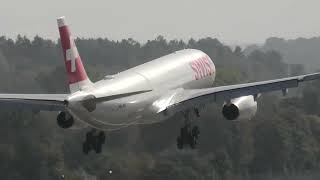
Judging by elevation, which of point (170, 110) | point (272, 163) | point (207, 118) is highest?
point (170, 110)

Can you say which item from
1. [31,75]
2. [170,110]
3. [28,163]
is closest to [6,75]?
[31,75]

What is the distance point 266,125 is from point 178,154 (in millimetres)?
13669

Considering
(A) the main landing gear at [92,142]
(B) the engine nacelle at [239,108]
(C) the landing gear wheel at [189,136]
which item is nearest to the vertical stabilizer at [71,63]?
(A) the main landing gear at [92,142]

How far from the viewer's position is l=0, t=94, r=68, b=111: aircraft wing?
5656cm

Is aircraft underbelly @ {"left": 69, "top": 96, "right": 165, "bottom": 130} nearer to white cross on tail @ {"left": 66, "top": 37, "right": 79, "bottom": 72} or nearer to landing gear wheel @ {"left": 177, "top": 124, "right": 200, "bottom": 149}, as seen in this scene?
white cross on tail @ {"left": 66, "top": 37, "right": 79, "bottom": 72}

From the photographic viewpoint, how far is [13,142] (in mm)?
90812

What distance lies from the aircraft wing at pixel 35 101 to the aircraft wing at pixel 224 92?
717 centimetres

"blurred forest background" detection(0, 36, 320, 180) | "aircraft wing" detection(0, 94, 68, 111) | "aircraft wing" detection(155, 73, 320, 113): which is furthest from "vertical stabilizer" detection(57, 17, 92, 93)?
"blurred forest background" detection(0, 36, 320, 180)

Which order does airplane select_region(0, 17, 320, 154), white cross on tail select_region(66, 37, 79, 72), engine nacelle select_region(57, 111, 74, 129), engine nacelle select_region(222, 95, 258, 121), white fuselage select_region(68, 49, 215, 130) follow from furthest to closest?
engine nacelle select_region(222, 95, 258, 121), engine nacelle select_region(57, 111, 74, 129), white cross on tail select_region(66, 37, 79, 72), airplane select_region(0, 17, 320, 154), white fuselage select_region(68, 49, 215, 130)

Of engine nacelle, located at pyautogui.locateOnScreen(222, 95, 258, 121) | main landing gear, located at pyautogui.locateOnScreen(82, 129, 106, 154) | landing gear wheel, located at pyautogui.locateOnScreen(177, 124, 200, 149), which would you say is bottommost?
landing gear wheel, located at pyautogui.locateOnScreen(177, 124, 200, 149)

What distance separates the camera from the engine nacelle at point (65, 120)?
59469 millimetres

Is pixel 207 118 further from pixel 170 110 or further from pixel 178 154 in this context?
pixel 170 110

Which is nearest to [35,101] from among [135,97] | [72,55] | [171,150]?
[72,55]

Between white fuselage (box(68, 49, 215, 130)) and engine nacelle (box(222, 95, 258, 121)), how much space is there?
13.2ft
